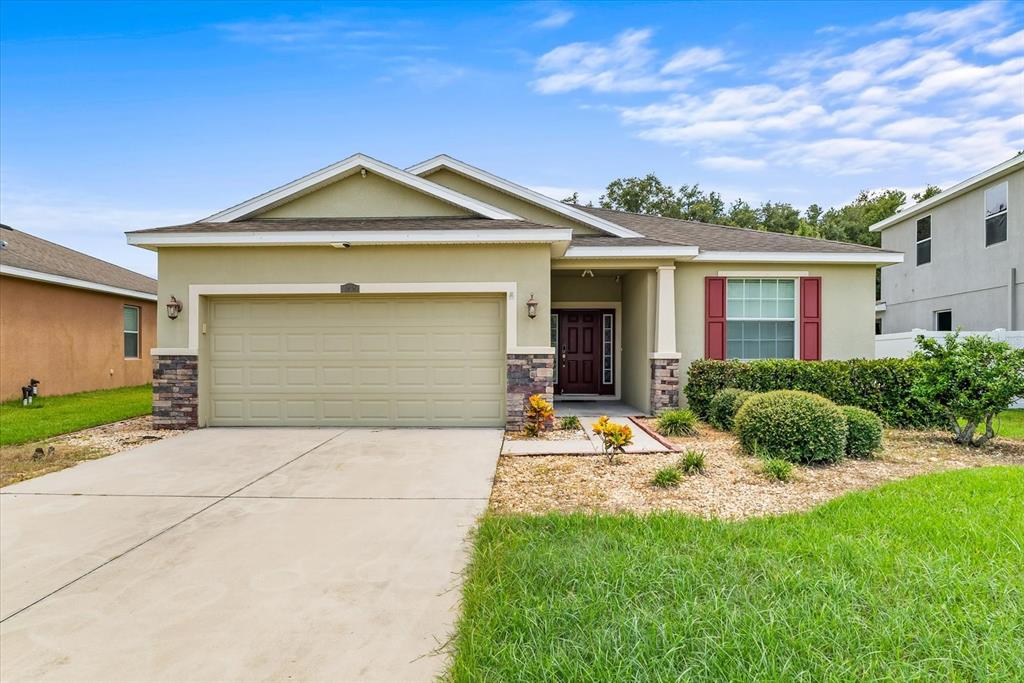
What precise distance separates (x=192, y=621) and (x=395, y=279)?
250 inches

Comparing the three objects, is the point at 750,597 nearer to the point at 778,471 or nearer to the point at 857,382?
the point at 778,471

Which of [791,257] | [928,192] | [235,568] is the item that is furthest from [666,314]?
[928,192]

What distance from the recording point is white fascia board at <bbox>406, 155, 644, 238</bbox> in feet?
34.7

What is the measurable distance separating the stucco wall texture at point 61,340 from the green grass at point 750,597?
1371 cm

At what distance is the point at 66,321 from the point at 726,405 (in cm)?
1579

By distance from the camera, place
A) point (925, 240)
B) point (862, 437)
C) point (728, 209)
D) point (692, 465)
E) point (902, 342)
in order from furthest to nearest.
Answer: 1. point (728, 209)
2. point (925, 240)
3. point (902, 342)
4. point (862, 437)
5. point (692, 465)

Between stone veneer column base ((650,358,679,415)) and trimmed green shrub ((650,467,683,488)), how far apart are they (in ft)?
15.3

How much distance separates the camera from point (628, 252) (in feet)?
31.8

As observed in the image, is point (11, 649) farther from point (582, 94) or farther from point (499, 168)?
point (499, 168)

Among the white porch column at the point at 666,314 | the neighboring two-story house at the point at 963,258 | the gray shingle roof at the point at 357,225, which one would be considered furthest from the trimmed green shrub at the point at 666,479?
the neighboring two-story house at the point at 963,258

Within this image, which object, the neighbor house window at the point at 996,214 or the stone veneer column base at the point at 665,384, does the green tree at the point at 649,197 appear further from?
the stone veneer column base at the point at 665,384

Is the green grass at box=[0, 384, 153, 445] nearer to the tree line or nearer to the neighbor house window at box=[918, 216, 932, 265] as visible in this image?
the neighbor house window at box=[918, 216, 932, 265]

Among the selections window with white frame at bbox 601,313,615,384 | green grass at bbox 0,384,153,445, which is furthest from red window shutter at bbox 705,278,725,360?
green grass at bbox 0,384,153,445

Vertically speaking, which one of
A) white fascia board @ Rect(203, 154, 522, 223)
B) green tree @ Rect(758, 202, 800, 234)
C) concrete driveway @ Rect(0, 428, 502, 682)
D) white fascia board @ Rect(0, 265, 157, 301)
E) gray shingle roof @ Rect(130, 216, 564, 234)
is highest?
green tree @ Rect(758, 202, 800, 234)
